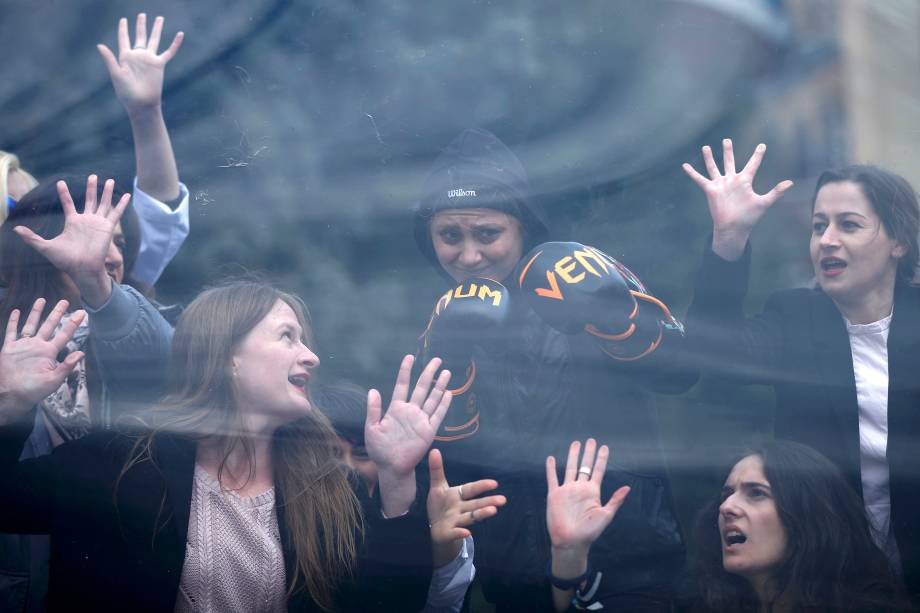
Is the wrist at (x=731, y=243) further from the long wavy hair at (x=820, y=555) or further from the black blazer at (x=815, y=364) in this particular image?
the long wavy hair at (x=820, y=555)

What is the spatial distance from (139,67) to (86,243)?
48cm

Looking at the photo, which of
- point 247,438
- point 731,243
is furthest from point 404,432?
point 731,243

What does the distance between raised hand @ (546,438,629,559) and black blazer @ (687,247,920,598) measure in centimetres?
34

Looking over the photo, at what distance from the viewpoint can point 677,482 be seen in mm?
2281

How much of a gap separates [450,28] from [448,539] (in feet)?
4.08

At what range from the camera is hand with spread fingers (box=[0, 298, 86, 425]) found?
2305mm

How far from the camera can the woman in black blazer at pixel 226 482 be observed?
2.24 metres

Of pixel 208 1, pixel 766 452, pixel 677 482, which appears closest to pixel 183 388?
pixel 208 1

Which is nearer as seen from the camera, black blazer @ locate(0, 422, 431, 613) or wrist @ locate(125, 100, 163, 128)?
black blazer @ locate(0, 422, 431, 613)

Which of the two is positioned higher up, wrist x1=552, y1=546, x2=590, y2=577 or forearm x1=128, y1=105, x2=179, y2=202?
forearm x1=128, y1=105, x2=179, y2=202

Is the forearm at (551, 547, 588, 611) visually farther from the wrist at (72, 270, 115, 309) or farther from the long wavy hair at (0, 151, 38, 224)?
the long wavy hair at (0, 151, 38, 224)

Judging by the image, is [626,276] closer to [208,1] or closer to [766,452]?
[766,452]

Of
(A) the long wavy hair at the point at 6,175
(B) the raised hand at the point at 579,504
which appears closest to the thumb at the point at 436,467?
(B) the raised hand at the point at 579,504

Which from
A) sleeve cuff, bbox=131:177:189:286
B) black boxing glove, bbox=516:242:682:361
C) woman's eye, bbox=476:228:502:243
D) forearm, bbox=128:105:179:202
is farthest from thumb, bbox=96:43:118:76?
black boxing glove, bbox=516:242:682:361
